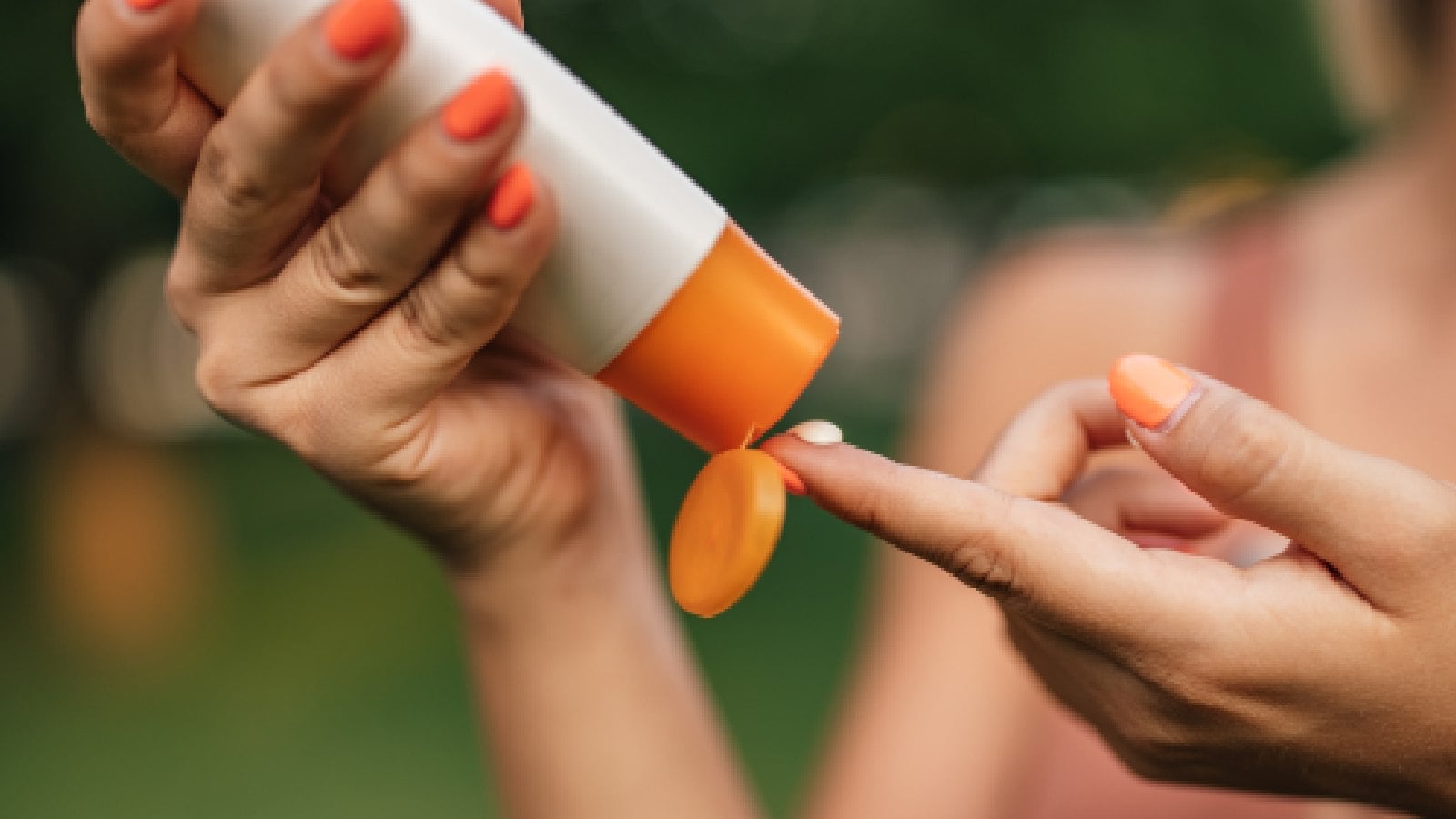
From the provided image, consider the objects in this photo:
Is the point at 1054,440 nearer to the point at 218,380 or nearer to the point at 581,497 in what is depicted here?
the point at 581,497

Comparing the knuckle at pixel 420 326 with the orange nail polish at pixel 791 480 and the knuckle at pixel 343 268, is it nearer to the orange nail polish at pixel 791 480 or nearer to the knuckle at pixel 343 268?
the knuckle at pixel 343 268

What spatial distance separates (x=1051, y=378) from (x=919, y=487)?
1.63 ft

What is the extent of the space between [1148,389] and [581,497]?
1.07ft

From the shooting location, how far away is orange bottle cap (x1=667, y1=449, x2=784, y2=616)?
0.53 meters

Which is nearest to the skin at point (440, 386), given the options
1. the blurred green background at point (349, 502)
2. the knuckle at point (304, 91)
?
the knuckle at point (304, 91)

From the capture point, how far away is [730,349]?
561mm

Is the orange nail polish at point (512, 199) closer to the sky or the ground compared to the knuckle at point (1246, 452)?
closer to the ground

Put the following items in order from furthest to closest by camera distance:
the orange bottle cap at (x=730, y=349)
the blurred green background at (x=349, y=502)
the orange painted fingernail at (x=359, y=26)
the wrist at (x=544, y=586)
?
the blurred green background at (x=349, y=502) < the wrist at (x=544, y=586) < the orange bottle cap at (x=730, y=349) < the orange painted fingernail at (x=359, y=26)

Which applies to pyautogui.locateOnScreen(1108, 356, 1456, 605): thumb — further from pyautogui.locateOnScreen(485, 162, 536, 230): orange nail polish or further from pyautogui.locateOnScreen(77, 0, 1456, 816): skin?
pyautogui.locateOnScreen(485, 162, 536, 230): orange nail polish

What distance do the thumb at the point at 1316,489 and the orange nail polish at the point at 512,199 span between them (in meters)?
0.27

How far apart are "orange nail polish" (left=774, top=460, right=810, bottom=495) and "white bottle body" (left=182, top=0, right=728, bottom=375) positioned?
0.09m

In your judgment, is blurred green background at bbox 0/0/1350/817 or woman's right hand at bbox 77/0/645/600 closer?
woman's right hand at bbox 77/0/645/600

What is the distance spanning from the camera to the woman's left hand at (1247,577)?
19.4 inches

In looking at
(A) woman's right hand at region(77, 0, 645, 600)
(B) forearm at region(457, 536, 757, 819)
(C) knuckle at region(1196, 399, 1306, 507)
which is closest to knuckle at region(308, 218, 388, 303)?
(A) woman's right hand at region(77, 0, 645, 600)
